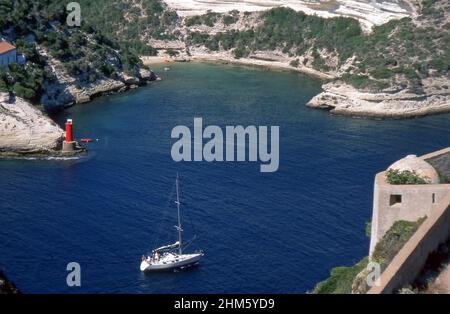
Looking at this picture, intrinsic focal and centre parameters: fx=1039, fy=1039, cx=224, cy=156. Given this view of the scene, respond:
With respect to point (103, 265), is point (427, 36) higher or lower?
higher

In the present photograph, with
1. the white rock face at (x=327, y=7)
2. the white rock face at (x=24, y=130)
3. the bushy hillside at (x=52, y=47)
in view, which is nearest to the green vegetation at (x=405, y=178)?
the white rock face at (x=24, y=130)

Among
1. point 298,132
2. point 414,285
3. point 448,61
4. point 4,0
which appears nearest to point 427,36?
point 448,61

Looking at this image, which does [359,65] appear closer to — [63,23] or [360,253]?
[63,23]

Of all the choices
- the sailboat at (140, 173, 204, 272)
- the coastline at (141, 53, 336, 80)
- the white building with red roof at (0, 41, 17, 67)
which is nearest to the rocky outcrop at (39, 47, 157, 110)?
the white building with red roof at (0, 41, 17, 67)

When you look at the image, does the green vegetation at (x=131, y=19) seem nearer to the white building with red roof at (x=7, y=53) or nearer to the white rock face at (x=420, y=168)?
the white building with red roof at (x=7, y=53)
